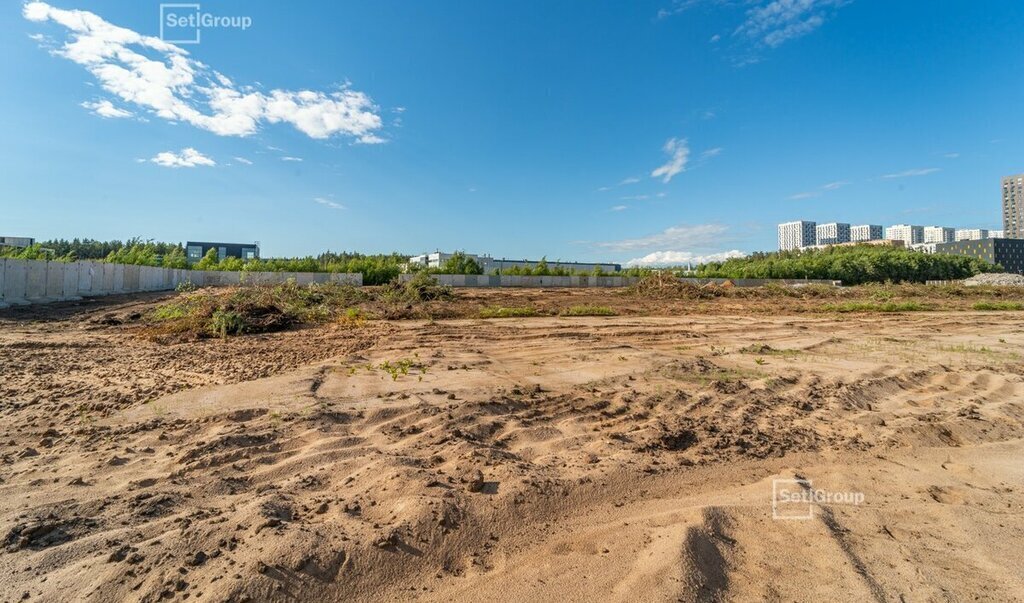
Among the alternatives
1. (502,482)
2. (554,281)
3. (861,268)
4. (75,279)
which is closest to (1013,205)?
(861,268)

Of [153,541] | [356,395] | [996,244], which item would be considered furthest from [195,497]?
[996,244]

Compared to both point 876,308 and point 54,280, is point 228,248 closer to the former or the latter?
point 54,280

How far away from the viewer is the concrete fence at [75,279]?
16.3 m

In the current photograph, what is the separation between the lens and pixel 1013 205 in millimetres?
113688

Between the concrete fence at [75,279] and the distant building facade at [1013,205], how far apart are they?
15877cm

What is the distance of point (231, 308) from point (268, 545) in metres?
10.1

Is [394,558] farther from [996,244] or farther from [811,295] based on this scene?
[996,244]

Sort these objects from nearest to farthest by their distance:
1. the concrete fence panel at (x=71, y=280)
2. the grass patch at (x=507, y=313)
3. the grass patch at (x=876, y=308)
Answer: the grass patch at (x=507, y=313), the grass patch at (x=876, y=308), the concrete fence panel at (x=71, y=280)

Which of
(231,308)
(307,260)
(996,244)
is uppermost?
(996,244)

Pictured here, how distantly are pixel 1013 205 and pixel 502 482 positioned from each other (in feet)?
557

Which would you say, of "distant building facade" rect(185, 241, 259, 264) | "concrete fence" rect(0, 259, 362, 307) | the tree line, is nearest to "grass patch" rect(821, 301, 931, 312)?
"concrete fence" rect(0, 259, 362, 307)

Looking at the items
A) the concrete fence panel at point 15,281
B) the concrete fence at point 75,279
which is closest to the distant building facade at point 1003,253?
the concrete fence at point 75,279

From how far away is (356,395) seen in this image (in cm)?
499

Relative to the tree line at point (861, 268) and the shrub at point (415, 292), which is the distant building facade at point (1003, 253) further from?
the shrub at point (415, 292)
